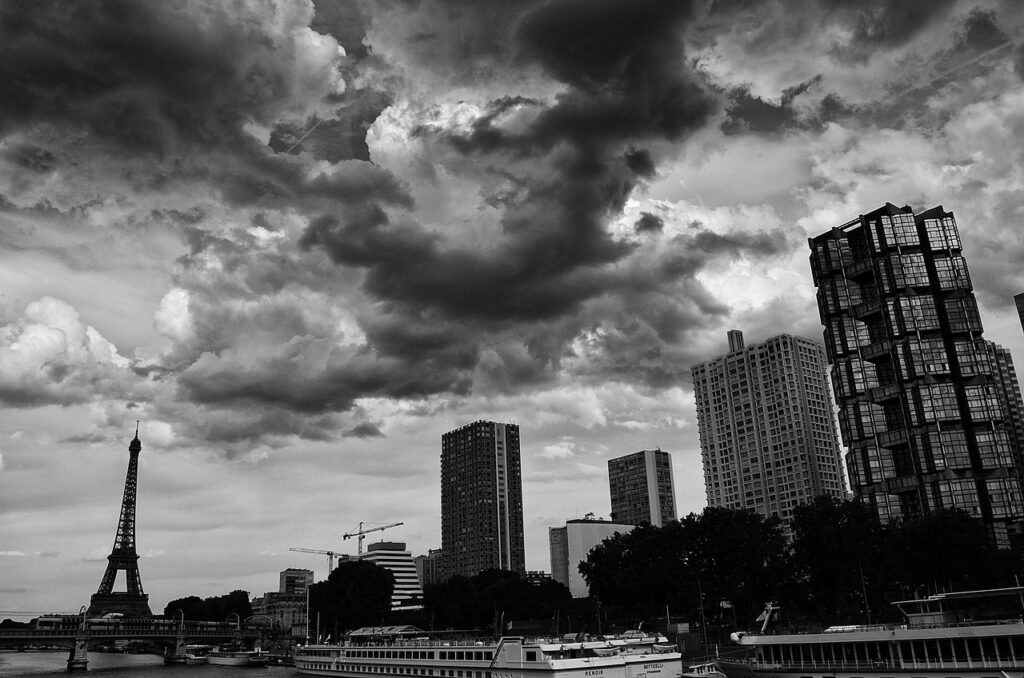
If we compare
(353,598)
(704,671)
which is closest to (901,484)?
(704,671)

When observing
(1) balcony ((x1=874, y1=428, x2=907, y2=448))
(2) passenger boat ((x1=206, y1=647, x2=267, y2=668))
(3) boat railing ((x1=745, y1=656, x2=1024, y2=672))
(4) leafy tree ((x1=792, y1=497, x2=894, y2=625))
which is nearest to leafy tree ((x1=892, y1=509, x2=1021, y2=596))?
(4) leafy tree ((x1=792, y1=497, x2=894, y2=625))

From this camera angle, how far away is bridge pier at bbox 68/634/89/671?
167000 mm

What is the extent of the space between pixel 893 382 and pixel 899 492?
2168cm

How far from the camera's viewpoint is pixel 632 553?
13612 cm

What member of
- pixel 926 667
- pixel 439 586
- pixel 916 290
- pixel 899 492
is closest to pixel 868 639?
pixel 926 667

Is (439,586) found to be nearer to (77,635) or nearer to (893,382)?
(77,635)

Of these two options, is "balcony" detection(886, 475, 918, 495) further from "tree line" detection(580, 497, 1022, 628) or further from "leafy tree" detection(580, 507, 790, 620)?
"leafy tree" detection(580, 507, 790, 620)

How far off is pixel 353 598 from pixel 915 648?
145717 mm

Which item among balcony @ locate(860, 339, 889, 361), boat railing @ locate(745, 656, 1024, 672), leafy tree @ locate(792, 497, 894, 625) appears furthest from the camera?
balcony @ locate(860, 339, 889, 361)

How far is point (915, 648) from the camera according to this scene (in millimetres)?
61062

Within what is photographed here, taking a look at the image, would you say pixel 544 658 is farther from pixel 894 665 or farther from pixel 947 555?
pixel 947 555

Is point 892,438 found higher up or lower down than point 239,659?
higher up

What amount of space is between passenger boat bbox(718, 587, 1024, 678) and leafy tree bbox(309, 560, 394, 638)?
420ft

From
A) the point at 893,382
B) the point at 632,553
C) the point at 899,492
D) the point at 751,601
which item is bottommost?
the point at 751,601
